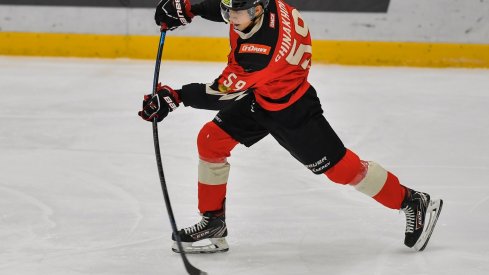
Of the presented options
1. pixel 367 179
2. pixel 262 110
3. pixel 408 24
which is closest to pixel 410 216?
pixel 367 179

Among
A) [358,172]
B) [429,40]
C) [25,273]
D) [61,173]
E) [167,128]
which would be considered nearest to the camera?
[25,273]

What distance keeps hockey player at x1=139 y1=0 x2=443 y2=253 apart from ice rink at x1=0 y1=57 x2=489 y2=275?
0.15m

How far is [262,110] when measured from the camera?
Answer: 124 inches

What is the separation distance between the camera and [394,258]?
10.5 ft

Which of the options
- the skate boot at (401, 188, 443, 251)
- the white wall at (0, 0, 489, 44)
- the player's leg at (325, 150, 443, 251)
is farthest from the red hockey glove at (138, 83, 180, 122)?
the white wall at (0, 0, 489, 44)

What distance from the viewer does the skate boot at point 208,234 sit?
3.28 meters

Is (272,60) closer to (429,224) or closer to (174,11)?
(174,11)

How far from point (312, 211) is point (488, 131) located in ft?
6.47

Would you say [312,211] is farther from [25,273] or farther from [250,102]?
[25,273]

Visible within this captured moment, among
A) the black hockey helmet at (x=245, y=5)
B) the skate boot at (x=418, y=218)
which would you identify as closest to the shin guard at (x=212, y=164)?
the black hockey helmet at (x=245, y=5)

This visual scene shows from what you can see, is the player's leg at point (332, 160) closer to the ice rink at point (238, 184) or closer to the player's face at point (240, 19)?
the ice rink at point (238, 184)

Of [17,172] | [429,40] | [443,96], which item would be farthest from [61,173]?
[429,40]

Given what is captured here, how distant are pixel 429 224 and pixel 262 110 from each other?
2.58 ft

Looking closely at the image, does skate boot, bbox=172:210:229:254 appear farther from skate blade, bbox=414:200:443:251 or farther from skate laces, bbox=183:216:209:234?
skate blade, bbox=414:200:443:251
